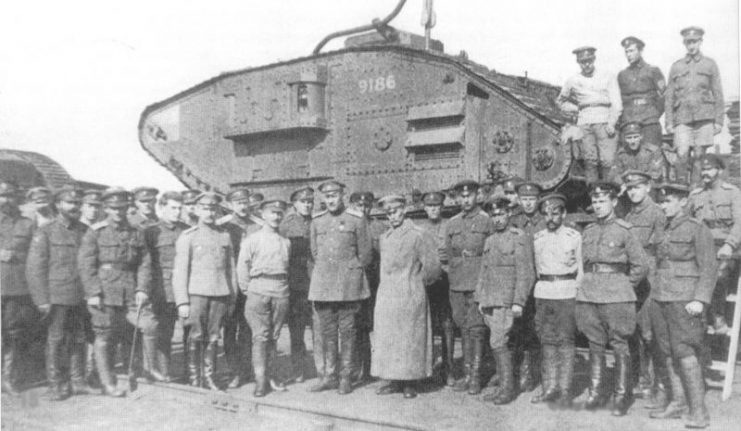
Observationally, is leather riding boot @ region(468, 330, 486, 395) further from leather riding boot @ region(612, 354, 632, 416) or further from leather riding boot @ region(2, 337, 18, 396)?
leather riding boot @ region(2, 337, 18, 396)

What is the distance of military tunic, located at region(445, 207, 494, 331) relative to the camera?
6.58 m

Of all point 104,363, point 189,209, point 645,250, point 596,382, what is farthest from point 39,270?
point 645,250

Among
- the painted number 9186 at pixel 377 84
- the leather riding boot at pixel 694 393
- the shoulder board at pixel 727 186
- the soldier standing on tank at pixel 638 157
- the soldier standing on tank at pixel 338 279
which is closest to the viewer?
the leather riding boot at pixel 694 393

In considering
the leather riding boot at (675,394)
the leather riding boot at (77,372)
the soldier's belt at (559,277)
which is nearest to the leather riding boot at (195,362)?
the leather riding boot at (77,372)

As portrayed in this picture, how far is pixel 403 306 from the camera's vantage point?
655cm

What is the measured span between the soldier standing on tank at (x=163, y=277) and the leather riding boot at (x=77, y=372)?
1.89ft

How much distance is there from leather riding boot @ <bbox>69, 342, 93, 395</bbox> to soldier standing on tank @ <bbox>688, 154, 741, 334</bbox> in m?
5.56

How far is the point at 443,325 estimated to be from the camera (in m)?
7.07

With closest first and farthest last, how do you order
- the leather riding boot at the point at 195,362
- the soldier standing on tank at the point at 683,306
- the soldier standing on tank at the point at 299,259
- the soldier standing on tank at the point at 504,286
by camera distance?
the soldier standing on tank at the point at 683,306
the soldier standing on tank at the point at 504,286
the leather riding boot at the point at 195,362
the soldier standing on tank at the point at 299,259

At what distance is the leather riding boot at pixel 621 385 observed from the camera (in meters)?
5.61

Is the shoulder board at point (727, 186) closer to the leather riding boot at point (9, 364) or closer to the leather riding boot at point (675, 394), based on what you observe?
the leather riding boot at point (675, 394)

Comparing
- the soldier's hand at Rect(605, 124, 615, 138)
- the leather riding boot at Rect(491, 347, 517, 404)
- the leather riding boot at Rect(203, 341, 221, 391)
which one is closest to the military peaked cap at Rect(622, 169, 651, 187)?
the leather riding boot at Rect(491, 347, 517, 404)

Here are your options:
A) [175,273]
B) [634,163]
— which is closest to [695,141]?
[634,163]

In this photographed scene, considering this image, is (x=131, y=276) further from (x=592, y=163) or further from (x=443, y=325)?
(x=592, y=163)
